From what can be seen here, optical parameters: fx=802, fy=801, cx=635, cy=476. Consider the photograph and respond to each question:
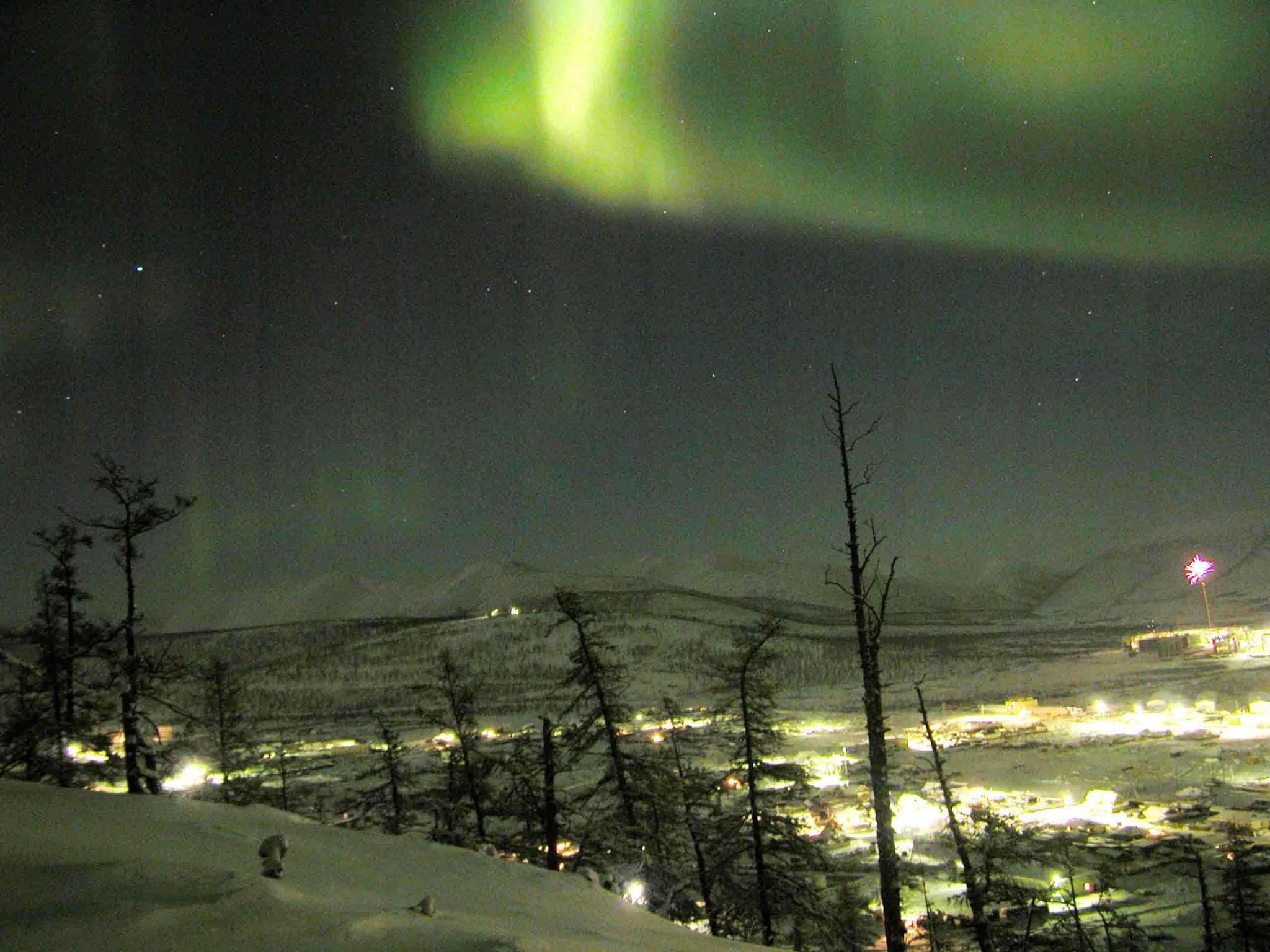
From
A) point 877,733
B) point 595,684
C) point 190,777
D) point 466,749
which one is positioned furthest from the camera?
point 190,777

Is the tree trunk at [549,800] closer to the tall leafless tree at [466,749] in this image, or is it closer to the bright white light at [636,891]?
the bright white light at [636,891]

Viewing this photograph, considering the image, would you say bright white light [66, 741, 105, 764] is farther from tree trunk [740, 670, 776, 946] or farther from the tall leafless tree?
tree trunk [740, 670, 776, 946]

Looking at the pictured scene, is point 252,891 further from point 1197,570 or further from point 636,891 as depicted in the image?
point 1197,570

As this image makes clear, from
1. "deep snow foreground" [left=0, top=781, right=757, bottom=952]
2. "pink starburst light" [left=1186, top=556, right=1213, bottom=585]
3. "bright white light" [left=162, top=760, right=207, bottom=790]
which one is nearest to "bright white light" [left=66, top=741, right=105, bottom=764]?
"bright white light" [left=162, top=760, right=207, bottom=790]

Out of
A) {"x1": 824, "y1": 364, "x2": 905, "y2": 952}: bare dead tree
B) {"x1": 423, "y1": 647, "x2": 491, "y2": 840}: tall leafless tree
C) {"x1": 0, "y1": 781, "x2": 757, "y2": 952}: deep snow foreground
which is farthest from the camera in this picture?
{"x1": 423, "y1": 647, "x2": 491, "y2": 840}: tall leafless tree

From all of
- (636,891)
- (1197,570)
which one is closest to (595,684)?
(636,891)

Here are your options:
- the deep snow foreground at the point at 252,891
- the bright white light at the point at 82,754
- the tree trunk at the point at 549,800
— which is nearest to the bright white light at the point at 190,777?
the bright white light at the point at 82,754

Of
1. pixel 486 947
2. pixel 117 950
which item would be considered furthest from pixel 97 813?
pixel 486 947

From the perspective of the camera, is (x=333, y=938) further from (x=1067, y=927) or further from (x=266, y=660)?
(x=266, y=660)
